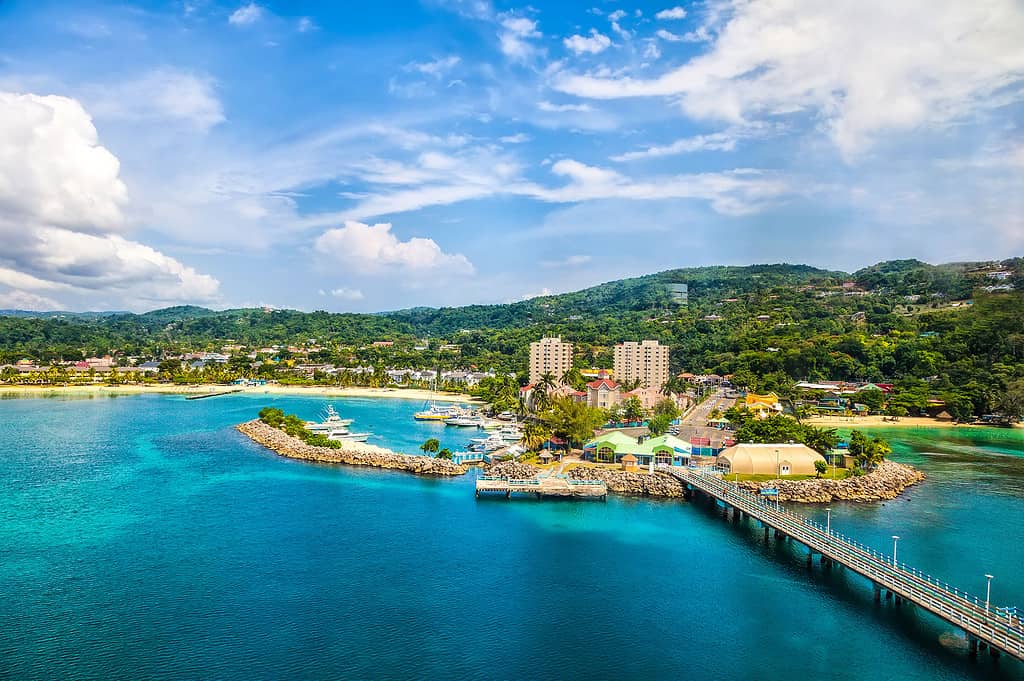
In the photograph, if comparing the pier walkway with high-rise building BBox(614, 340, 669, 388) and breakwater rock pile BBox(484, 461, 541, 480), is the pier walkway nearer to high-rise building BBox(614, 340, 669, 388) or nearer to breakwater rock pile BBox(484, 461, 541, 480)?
breakwater rock pile BBox(484, 461, 541, 480)

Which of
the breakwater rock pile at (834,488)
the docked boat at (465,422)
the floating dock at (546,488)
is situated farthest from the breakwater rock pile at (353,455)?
the breakwater rock pile at (834,488)

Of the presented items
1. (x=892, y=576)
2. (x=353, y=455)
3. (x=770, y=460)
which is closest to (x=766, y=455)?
(x=770, y=460)

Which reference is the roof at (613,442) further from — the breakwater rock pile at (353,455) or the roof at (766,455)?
the breakwater rock pile at (353,455)

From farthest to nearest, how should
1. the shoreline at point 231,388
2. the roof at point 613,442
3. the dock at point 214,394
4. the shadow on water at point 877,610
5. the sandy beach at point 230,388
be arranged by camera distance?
the sandy beach at point 230,388, the shoreline at point 231,388, the dock at point 214,394, the roof at point 613,442, the shadow on water at point 877,610

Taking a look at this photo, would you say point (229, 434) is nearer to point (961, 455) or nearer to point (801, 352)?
point (961, 455)

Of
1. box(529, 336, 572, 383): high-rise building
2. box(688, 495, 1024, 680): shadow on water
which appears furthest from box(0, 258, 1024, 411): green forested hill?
box(688, 495, 1024, 680): shadow on water

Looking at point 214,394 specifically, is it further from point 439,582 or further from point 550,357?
point 439,582
